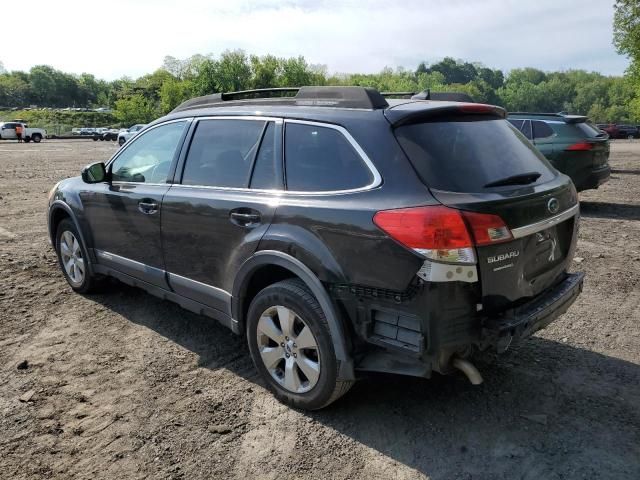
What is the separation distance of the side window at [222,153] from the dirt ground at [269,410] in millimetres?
1347

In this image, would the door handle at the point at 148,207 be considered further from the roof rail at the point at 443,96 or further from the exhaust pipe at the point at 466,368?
the exhaust pipe at the point at 466,368

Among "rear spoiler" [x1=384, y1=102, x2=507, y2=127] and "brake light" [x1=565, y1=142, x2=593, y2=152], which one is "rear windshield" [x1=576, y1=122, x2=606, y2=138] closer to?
"brake light" [x1=565, y1=142, x2=593, y2=152]

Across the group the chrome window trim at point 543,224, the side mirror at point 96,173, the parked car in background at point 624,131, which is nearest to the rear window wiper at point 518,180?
the chrome window trim at point 543,224

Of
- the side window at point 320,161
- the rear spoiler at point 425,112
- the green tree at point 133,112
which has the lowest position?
the green tree at point 133,112

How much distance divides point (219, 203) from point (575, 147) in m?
8.27

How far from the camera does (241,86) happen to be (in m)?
96.6

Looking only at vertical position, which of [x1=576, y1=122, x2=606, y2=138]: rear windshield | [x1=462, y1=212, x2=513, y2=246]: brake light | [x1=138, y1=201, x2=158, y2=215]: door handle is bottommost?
[x1=576, y1=122, x2=606, y2=138]: rear windshield

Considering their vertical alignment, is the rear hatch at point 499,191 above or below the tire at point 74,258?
above

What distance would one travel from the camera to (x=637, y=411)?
315 cm

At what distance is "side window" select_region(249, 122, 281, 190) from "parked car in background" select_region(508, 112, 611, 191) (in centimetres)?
724

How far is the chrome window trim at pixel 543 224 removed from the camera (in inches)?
110

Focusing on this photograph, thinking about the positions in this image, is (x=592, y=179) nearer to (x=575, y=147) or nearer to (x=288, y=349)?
(x=575, y=147)

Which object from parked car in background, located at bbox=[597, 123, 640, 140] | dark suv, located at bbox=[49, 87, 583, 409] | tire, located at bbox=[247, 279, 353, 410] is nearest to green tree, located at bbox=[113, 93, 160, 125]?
parked car in background, located at bbox=[597, 123, 640, 140]

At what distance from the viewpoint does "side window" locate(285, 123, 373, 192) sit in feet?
9.70
